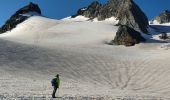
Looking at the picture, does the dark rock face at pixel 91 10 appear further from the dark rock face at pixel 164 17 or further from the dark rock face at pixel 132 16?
the dark rock face at pixel 164 17

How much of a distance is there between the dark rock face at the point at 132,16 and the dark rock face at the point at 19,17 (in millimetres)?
32213

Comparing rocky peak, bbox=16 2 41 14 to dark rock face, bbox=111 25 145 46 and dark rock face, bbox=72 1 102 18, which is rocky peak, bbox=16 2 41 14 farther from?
dark rock face, bbox=111 25 145 46

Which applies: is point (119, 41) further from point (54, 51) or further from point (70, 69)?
point (70, 69)

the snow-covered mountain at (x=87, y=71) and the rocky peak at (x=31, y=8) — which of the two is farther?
the rocky peak at (x=31, y=8)

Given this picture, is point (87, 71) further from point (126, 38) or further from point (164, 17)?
point (164, 17)

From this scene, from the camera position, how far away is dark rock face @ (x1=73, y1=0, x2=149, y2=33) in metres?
134

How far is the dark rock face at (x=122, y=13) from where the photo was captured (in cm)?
13412

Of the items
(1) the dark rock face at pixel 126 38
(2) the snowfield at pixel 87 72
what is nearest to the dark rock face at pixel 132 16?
(1) the dark rock face at pixel 126 38

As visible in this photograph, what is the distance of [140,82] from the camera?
51.5 meters

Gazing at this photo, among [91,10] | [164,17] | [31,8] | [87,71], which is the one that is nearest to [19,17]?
[31,8]

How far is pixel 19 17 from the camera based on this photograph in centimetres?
14438

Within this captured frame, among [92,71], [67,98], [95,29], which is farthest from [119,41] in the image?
[67,98]

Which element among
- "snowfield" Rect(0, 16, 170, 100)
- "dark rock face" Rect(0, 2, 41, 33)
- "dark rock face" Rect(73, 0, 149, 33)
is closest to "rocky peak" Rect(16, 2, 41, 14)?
"dark rock face" Rect(0, 2, 41, 33)

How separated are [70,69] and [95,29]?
63400mm
